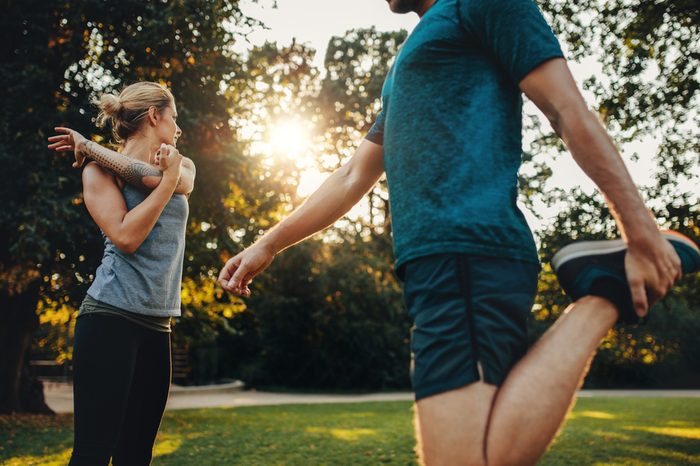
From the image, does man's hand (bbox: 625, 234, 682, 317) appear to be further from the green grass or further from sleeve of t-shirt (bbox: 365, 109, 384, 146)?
the green grass

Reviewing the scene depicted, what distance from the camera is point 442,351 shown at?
1.46 m

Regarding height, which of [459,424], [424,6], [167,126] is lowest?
[459,424]

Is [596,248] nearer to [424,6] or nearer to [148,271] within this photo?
[424,6]

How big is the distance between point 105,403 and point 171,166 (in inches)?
38.3

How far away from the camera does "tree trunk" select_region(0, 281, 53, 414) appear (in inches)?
588

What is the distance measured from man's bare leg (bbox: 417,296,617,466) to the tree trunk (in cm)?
1505

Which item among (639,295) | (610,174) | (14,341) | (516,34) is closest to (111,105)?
(516,34)

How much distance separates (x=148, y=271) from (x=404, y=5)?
155cm

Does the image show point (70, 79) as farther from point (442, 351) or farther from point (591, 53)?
point (442, 351)

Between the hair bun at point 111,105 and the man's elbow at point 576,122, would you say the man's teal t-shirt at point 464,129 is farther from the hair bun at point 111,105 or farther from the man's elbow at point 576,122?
the hair bun at point 111,105

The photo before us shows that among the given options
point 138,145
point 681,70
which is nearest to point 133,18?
point 681,70

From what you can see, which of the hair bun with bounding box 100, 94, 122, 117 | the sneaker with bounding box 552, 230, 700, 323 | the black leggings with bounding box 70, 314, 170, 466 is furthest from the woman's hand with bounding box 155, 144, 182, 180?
the sneaker with bounding box 552, 230, 700, 323

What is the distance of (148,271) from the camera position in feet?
9.16

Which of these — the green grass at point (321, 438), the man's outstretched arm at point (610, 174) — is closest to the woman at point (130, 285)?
the man's outstretched arm at point (610, 174)
